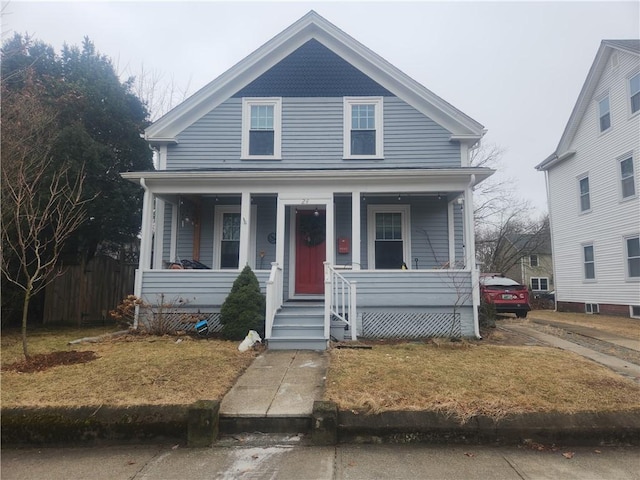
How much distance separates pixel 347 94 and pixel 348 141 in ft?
4.36

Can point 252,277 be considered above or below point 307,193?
below

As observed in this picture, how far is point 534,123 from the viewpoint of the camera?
3719cm

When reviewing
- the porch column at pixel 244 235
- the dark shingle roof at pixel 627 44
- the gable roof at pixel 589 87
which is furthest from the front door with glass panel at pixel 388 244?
the gable roof at pixel 589 87

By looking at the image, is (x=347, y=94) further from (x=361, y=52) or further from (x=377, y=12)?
(x=377, y=12)

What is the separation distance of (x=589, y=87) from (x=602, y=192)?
4.36 meters

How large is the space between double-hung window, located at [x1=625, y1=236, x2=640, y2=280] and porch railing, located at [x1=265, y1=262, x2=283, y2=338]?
1276cm

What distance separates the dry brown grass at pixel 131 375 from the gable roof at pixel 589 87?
1667 cm

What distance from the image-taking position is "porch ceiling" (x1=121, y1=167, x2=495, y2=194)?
8.55 m

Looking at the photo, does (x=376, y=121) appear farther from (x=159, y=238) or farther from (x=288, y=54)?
(x=159, y=238)

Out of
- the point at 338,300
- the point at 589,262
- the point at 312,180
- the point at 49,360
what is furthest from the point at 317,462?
the point at 589,262

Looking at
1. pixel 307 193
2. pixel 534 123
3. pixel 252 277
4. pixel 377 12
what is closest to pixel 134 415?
pixel 252 277

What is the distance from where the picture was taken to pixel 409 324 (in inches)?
322

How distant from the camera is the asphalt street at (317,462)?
3062 millimetres

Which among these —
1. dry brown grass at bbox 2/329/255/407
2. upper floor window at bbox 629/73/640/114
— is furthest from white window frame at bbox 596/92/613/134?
dry brown grass at bbox 2/329/255/407
